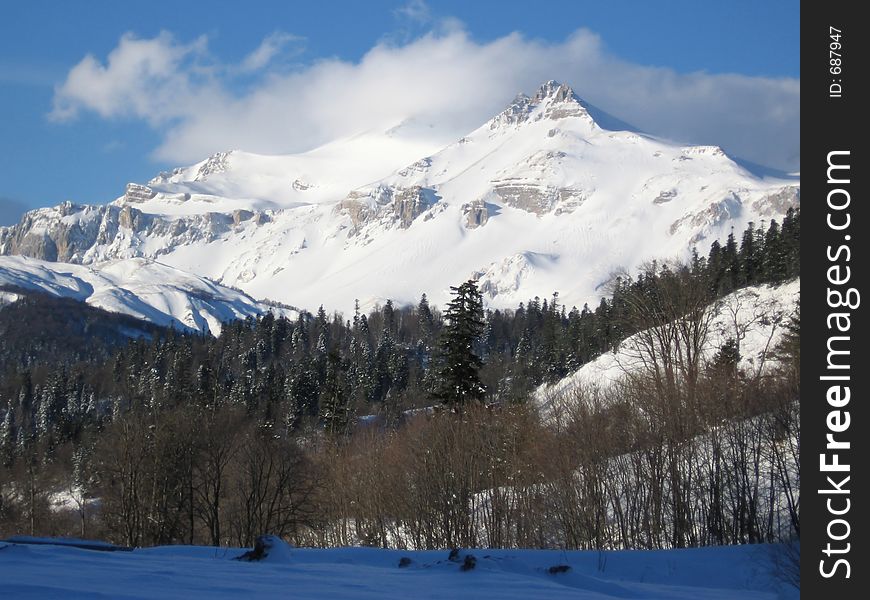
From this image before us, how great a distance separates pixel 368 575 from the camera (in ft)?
38.1

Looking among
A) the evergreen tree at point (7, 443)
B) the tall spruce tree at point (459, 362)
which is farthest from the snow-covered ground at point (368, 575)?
the evergreen tree at point (7, 443)

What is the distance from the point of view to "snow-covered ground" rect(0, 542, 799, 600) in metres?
9.27

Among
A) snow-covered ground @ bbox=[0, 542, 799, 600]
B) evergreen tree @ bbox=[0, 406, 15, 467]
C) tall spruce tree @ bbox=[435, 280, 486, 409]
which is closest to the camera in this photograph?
snow-covered ground @ bbox=[0, 542, 799, 600]

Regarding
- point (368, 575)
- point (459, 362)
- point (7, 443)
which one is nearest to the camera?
point (368, 575)

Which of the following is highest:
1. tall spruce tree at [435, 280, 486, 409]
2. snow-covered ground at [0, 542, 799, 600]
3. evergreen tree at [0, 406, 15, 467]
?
tall spruce tree at [435, 280, 486, 409]

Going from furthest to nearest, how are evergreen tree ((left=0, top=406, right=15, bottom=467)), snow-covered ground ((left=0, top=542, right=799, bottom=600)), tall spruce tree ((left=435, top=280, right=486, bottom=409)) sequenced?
evergreen tree ((left=0, top=406, right=15, bottom=467)), tall spruce tree ((left=435, top=280, right=486, bottom=409)), snow-covered ground ((left=0, top=542, right=799, bottom=600))

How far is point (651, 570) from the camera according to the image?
52.2 ft

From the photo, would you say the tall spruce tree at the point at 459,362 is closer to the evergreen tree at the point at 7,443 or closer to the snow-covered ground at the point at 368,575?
the snow-covered ground at the point at 368,575

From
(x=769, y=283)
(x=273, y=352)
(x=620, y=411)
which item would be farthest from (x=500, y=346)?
(x=620, y=411)

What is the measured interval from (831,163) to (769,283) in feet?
248

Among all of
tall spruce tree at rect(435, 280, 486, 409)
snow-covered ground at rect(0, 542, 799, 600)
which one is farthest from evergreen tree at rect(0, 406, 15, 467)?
snow-covered ground at rect(0, 542, 799, 600)

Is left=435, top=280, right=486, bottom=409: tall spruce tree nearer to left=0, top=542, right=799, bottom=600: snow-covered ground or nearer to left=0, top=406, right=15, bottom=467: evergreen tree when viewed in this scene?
left=0, top=542, right=799, bottom=600: snow-covered ground

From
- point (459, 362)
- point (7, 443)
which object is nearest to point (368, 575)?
point (459, 362)

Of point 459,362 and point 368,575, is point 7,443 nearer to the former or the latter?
point 459,362
